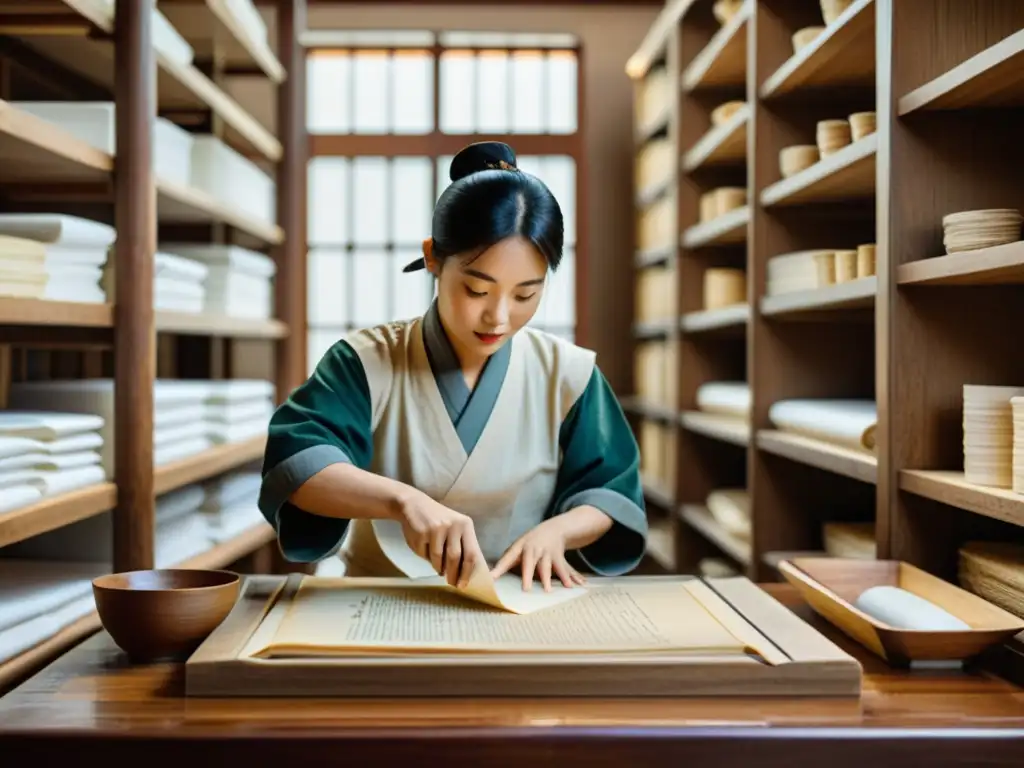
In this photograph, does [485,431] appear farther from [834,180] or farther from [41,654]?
[834,180]

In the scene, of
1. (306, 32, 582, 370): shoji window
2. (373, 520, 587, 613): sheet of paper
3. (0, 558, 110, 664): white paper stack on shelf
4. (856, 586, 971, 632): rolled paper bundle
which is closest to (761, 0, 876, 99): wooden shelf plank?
(856, 586, 971, 632): rolled paper bundle

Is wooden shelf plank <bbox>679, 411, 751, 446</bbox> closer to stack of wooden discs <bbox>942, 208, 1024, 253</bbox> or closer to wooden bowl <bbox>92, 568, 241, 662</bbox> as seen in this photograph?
stack of wooden discs <bbox>942, 208, 1024, 253</bbox>

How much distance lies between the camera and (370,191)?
17.8ft

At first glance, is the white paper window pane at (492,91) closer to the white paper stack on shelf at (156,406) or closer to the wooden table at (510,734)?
the white paper stack on shelf at (156,406)

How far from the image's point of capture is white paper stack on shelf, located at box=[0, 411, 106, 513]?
6.73ft

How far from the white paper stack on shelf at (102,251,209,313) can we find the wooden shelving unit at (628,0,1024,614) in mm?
1762

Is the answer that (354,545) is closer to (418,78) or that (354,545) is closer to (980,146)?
(980,146)

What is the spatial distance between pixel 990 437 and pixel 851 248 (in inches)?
59.4

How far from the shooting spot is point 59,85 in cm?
324

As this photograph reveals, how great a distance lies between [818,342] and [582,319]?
2264 millimetres

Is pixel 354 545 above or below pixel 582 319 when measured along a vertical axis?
below

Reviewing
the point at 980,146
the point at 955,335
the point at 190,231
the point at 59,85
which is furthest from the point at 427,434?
the point at 190,231

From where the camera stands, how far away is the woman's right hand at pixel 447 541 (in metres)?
1.37

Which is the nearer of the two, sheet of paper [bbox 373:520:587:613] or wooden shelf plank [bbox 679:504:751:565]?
sheet of paper [bbox 373:520:587:613]
